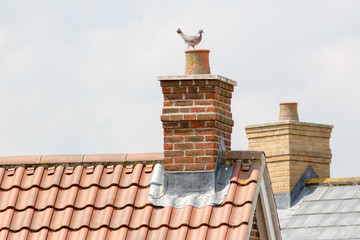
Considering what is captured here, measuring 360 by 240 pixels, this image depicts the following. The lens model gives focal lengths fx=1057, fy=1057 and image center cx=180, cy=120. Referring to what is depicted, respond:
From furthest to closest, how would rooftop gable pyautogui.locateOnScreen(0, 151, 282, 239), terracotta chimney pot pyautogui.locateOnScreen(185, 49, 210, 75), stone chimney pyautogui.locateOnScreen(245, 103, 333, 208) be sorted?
stone chimney pyautogui.locateOnScreen(245, 103, 333, 208), terracotta chimney pot pyautogui.locateOnScreen(185, 49, 210, 75), rooftop gable pyautogui.locateOnScreen(0, 151, 282, 239)

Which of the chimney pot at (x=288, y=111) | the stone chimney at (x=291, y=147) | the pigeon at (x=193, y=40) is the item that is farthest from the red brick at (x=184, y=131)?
the chimney pot at (x=288, y=111)

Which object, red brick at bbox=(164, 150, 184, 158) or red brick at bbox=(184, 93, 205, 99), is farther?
red brick at bbox=(184, 93, 205, 99)

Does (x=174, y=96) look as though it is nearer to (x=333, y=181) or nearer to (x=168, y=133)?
(x=168, y=133)

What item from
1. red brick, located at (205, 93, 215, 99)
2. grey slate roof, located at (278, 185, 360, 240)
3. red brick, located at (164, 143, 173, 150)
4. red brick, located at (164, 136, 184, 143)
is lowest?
red brick, located at (164, 143, 173, 150)

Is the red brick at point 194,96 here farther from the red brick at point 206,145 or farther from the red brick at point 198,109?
the red brick at point 206,145

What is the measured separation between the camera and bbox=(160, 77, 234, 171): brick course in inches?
480

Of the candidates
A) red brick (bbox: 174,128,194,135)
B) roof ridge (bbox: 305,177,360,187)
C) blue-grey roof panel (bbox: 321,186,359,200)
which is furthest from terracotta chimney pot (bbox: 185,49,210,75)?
roof ridge (bbox: 305,177,360,187)

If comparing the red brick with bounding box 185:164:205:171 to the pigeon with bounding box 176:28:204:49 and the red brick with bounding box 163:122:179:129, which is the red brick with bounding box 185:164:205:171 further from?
the pigeon with bounding box 176:28:204:49

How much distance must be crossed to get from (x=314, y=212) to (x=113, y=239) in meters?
9.76

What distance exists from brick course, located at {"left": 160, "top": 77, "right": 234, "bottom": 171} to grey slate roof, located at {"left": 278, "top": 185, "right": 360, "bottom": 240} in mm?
7716

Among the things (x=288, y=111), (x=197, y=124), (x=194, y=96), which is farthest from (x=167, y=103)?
(x=288, y=111)

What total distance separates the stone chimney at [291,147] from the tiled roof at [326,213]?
22.2 inches

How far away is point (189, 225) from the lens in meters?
11.6

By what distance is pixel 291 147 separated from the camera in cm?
2248
